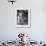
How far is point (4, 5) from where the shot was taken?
4910 millimetres

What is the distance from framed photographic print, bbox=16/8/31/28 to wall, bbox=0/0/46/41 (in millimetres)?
106

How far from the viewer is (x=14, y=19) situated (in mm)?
4887

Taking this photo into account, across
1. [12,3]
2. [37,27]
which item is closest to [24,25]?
[37,27]

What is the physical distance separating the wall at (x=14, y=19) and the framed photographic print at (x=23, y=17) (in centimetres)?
11

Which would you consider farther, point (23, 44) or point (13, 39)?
point (13, 39)

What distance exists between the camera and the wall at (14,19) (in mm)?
4824

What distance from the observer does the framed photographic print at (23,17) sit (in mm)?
4863

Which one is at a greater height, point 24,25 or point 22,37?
point 24,25

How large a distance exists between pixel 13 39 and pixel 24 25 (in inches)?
24.7

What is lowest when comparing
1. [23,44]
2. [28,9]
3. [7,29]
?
[23,44]

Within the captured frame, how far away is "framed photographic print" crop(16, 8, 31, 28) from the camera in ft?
16.0

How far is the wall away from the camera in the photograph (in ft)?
15.8

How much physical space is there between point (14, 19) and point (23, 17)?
0.33 meters

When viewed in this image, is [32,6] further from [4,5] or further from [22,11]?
[4,5]
